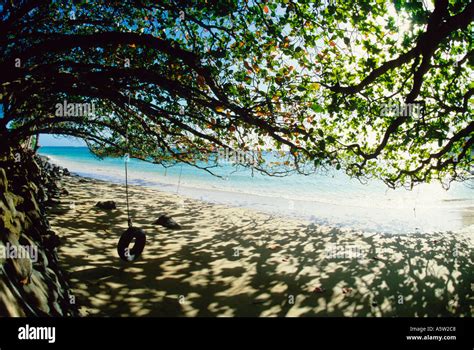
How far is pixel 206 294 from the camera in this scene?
6664 mm

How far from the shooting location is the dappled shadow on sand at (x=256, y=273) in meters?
6.24

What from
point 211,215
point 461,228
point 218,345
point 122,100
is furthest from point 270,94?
point 461,228

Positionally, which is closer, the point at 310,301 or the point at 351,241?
the point at 310,301

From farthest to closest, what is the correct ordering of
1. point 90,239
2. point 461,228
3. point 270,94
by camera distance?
point 461,228 < point 90,239 < point 270,94

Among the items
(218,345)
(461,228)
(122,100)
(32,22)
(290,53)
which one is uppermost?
(32,22)

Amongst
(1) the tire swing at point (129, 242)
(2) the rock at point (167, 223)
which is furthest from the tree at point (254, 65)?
(2) the rock at point (167, 223)

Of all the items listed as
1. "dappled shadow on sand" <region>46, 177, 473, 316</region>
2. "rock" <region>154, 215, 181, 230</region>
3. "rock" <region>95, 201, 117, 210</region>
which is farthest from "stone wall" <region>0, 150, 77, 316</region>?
"rock" <region>95, 201, 117, 210</region>

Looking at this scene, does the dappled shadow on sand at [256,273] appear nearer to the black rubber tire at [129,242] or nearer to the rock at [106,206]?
the black rubber tire at [129,242]

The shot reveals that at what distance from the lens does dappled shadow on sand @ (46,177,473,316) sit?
6.24m

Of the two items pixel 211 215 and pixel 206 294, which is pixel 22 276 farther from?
pixel 211 215

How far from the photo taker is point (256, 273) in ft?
27.2

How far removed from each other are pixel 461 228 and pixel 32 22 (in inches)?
932

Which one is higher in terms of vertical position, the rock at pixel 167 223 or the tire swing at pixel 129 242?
the tire swing at pixel 129 242

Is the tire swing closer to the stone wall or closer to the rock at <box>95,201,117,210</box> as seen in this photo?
the stone wall
